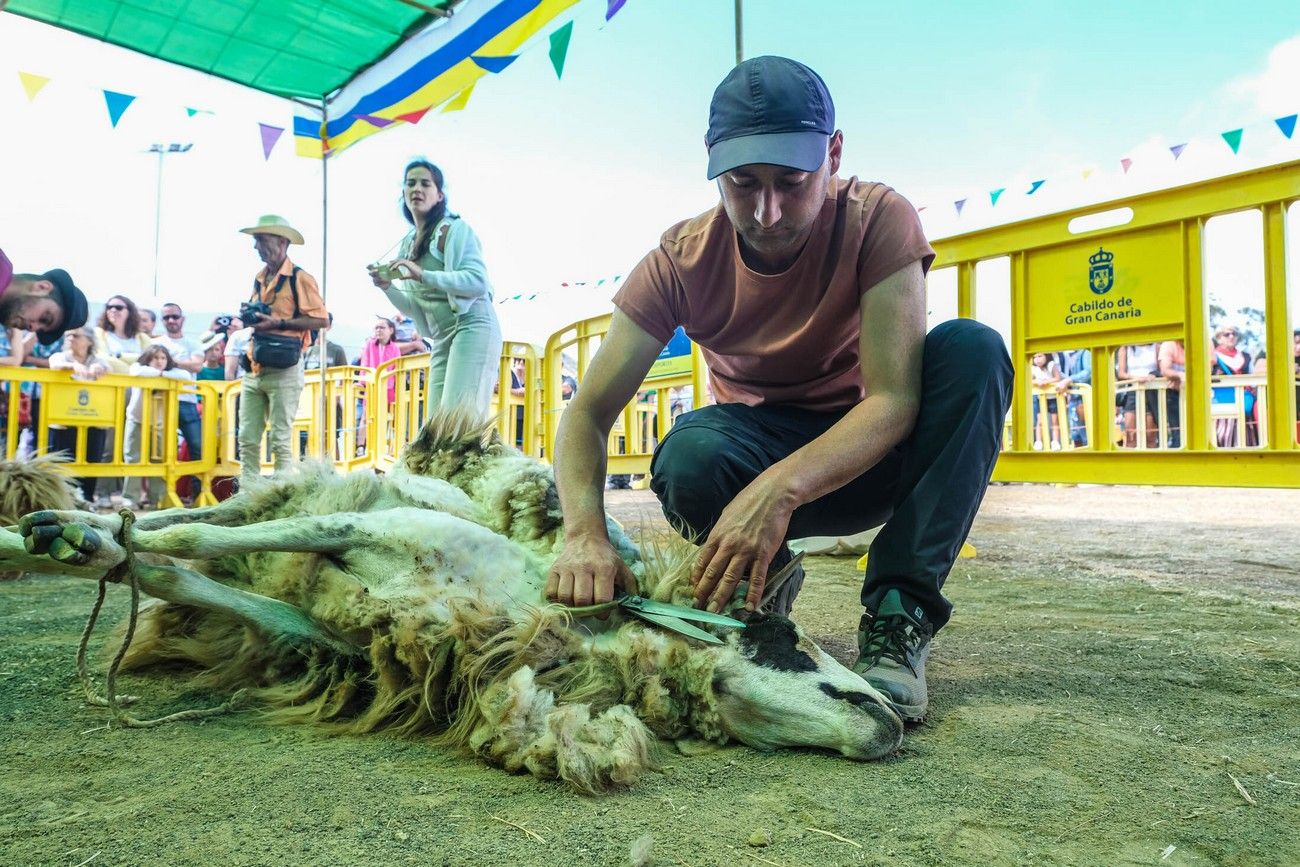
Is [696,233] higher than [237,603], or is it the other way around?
[696,233]

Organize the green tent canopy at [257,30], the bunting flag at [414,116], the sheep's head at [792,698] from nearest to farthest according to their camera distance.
Answer: the sheep's head at [792,698], the green tent canopy at [257,30], the bunting flag at [414,116]

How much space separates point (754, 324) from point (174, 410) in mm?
6571

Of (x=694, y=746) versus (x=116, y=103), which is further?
(x=116, y=103)

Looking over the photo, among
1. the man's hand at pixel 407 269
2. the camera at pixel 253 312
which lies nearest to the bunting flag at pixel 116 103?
the camera at pixel 253 312

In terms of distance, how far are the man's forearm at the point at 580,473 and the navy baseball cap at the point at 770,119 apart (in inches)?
25.0

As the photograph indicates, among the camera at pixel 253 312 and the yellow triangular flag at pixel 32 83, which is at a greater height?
the yellow triangular flag at pixel 32 83

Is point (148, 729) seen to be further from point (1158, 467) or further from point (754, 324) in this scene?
point (1158, 467)

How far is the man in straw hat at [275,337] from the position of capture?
200 inches

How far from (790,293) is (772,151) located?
410mm

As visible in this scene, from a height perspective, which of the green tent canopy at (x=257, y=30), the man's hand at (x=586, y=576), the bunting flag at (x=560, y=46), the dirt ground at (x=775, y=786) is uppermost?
the green tent canopy at (x=257, y=30)

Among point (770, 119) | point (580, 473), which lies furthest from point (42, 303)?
point (770, 119)

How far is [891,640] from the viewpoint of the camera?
5.50ft

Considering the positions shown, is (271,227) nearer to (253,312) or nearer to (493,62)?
(253,312)

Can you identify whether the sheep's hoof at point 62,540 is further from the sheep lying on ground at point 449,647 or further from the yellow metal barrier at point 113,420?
the yellow metal barrier at point 113,420
